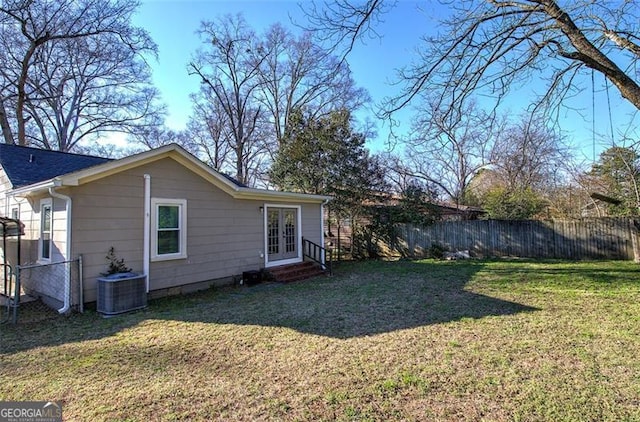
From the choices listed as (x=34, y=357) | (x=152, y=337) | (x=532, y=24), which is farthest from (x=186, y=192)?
(x=532, y=24)

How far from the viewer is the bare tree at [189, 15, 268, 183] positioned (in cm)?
1938

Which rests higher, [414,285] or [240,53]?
[240,53]

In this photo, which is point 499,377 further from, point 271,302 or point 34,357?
point 34,357

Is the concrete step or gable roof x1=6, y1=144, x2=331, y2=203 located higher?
gable roof x1=6, y1=144, x2=331, y2=203

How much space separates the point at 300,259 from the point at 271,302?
147 inches

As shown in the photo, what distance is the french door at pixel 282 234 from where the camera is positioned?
9156 millimetres

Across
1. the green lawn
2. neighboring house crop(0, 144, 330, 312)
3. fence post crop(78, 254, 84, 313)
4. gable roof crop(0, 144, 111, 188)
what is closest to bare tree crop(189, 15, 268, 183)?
gable roof crop(0, 144, 111, 188)

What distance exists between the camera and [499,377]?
3.10 metres

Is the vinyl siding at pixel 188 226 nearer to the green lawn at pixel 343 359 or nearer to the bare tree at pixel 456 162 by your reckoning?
the green lawn at pixel 343 359

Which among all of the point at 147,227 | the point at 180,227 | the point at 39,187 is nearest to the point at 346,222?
the point at 180,227

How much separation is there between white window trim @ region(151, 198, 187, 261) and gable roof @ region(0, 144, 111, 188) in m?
2.72

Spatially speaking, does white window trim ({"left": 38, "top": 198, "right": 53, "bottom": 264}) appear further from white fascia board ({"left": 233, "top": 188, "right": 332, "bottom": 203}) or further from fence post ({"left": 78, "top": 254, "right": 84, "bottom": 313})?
white fascia board ({"left": 233, "top": 188, "right": 332, "bottom": 203})

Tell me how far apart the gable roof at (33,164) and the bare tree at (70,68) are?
7.82 metres

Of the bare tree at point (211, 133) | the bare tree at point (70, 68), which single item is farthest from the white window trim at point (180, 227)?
the bare tree at point (211, 133)
